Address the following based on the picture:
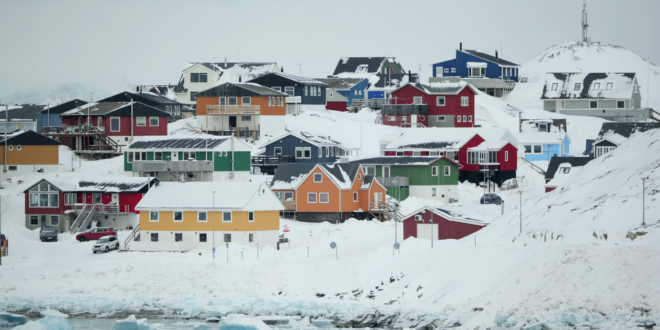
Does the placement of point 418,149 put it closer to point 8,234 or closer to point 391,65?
point 8,234

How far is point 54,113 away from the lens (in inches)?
3659

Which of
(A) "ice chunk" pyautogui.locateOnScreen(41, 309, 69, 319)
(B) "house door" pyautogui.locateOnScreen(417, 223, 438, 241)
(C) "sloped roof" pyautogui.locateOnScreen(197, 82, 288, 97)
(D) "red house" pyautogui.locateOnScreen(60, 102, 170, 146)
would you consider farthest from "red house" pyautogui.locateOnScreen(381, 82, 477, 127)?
(A) "ice chunk" pyautogui.locateOnScreen(41, 309, 69, 319)

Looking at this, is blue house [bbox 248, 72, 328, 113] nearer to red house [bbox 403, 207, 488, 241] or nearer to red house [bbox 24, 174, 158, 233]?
red house [bbox 24, 174, 158, 233]

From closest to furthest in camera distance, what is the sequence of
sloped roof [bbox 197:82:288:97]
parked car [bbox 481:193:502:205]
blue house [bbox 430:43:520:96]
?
parked car [bbox 481:193:502:205], sloped roof [bbox 197:82:288:97], blue house [bbox 430:43:520:96]

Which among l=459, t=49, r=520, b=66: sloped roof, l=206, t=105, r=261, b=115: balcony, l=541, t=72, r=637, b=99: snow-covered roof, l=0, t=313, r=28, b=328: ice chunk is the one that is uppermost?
l=459, t=49, r=520, b=66: sloped roof

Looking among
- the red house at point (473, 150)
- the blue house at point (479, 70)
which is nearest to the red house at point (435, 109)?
the red house at point (473, 150)

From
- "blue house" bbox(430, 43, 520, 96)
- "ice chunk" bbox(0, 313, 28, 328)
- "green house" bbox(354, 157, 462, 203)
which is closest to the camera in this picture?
"ice chunk" bbox(0, 313, 28, 328)

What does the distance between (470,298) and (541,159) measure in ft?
161

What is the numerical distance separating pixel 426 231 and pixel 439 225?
2.40ft

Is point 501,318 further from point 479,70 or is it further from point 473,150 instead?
point 479,70

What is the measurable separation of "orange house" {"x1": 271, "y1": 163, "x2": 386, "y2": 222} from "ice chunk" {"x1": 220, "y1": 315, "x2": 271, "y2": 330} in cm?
2421

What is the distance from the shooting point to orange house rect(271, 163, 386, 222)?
210 feet

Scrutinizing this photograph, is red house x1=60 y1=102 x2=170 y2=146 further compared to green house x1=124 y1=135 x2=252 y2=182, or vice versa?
red house x1=60 y1=102 x2=170 y2=146

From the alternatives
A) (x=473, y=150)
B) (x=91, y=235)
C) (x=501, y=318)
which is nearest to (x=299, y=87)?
(x=473, y=150)
